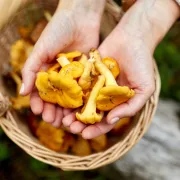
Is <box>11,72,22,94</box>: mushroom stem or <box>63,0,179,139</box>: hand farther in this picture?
<box>11,72,22,94</box>: mushroom stem

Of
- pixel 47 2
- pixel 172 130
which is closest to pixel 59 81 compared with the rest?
pixel 47 2

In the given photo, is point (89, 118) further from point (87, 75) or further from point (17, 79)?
point (17, 79)

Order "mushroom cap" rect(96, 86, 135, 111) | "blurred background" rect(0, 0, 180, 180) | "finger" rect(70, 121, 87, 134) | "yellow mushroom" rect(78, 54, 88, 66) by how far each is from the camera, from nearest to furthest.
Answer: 1. "mushroom cap" rect(96, 86, 135, 111)
2. "finger" rect(70, 121, 87, 134)
3. "yellow mushroom" rect(78, 54, 88, 66)
4. "blurred background" rect(0, 0, 180, 180)

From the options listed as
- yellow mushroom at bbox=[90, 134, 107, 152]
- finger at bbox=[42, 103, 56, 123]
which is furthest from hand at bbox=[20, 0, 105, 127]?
yellow mushroom at bbox=[90, 134, 107, 152]

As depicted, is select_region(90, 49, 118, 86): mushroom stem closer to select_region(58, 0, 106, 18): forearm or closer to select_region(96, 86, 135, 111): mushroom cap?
select_region(96, 86, 135, 111): mushroom cap

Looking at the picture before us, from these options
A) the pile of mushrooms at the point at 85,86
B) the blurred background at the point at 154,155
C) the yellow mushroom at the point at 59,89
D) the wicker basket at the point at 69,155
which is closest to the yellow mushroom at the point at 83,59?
the pile of mushrooms at the point at 85,86

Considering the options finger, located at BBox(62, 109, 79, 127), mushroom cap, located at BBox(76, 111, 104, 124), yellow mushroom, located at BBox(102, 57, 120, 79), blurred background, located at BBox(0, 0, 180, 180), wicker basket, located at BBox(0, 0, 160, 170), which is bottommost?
blurred background, located at BBox(0, 0, 180, 180)

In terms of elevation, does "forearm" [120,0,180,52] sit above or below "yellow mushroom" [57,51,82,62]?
below
